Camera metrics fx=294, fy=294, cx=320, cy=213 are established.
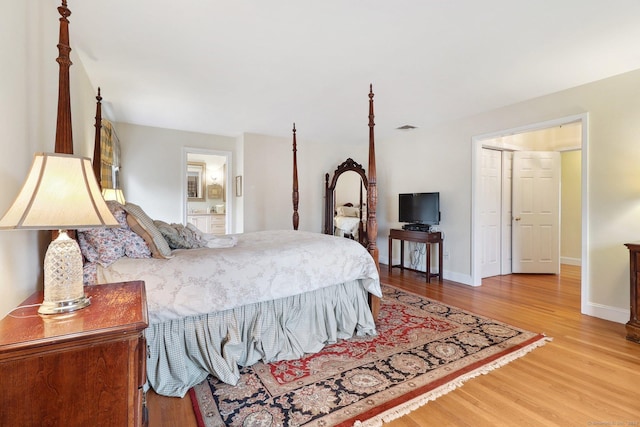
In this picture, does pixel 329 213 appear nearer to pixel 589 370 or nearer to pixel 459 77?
pixel 459 77

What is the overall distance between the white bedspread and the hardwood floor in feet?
1.90

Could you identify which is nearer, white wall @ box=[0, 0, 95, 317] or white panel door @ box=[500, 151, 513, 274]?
white wall @ box=[0, 0, 95, 317]

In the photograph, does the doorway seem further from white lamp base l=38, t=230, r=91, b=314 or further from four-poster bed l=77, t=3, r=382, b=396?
white lamp base l=38, t=230, r=91, b=314

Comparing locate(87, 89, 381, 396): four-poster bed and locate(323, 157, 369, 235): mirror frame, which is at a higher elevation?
locate(323, 157, 369, 235): mirror frame

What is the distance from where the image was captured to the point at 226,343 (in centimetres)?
194

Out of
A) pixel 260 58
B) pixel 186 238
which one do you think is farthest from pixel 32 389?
pixel 260 58

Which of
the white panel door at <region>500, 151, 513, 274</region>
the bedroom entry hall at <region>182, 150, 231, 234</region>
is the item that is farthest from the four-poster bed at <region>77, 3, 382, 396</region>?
the bedroom entry hall at <region>182, 150, 231, 234</region>

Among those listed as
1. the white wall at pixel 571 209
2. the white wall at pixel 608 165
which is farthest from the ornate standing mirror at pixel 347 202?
the white wall at pixel 571 209

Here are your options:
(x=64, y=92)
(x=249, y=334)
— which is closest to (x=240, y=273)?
(x=249, y=334)

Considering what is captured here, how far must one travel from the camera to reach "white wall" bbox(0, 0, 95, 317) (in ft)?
3.81

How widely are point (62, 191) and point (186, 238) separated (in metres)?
1.33

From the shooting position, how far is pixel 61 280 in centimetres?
107

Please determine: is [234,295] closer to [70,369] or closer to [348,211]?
[70,369]

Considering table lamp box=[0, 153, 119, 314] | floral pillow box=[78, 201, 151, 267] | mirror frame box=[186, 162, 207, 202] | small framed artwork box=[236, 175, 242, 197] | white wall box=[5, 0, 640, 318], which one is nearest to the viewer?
table lamp box=[0, 153, 119, 314]
